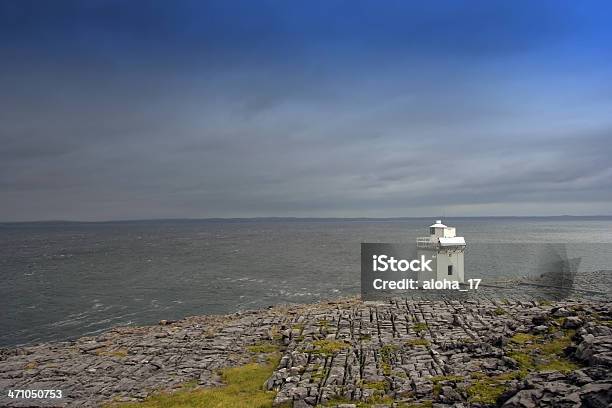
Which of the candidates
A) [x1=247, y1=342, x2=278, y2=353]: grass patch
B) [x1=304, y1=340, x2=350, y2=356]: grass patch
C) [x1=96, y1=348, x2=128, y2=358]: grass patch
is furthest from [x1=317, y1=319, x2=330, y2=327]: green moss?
[x1=96, y1=348, x2=128, y2=358]: grass patch

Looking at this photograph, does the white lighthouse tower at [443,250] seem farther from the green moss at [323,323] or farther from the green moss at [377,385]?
the green moss at [377,385]

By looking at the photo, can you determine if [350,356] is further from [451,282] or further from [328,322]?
[451,282]

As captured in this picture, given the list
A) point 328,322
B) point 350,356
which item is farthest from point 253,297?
point 350,356

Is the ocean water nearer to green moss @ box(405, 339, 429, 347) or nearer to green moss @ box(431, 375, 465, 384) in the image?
green moss @ box(405, 339, 429, 347)

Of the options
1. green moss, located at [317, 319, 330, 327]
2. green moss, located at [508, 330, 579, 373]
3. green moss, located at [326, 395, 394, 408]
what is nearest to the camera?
green moss, located at [326, 395, 394, 408]

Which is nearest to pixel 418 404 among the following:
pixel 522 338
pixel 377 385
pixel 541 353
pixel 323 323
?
pixel 377 385

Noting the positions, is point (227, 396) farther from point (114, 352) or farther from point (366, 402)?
point (114, 352)

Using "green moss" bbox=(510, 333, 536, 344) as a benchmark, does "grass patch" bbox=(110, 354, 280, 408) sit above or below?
below

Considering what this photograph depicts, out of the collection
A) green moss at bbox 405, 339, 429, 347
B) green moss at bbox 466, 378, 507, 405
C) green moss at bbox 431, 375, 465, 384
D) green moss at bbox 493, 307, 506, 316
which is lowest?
green moss at bbox 405, 339, 429, 347
